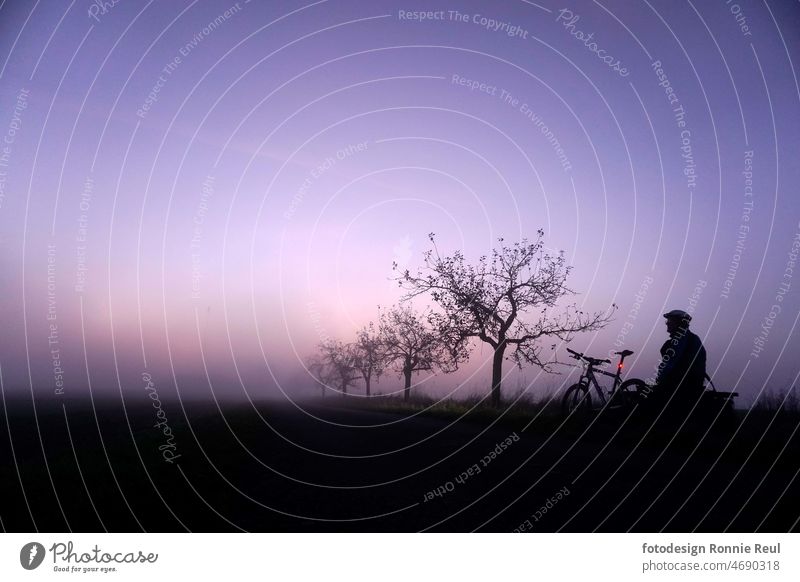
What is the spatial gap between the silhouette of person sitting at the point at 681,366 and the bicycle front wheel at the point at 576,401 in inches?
110

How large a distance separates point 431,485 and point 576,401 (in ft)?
24.3

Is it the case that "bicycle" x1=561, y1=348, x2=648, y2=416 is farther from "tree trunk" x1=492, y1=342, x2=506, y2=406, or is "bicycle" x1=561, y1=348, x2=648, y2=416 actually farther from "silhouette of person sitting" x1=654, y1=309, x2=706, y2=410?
"tree trunk" x1=492, y1=342, x2=506, y2=406

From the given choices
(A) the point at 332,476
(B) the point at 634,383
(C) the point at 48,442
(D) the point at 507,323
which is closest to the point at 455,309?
(D) the point at 507,323

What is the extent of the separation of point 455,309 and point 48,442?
1589 cm

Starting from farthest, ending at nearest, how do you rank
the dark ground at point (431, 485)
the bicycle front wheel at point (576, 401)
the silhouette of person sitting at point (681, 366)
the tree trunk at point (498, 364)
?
1. the tree trunk at point (498, 364)
2. the bicycle front wheel at point (576, 401)
3. the silhouette of person sitting at point (681, 366)
4. the dark ground at point (431, 485)

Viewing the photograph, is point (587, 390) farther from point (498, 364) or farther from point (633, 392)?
point (498, 364)

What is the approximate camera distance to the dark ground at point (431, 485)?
5566 millimetres

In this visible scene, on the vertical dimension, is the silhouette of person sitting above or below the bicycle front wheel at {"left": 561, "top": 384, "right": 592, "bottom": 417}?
above

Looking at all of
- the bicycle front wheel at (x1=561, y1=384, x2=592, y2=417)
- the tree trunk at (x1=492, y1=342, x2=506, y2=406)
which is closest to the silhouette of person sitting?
the bicycle front wheel at (x1=561, y1=384, x2=592, y2=417)

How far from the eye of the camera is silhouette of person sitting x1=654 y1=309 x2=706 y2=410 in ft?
33.0

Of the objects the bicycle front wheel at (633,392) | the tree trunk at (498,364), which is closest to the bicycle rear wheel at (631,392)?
the bicycle front wheel at (633,392)

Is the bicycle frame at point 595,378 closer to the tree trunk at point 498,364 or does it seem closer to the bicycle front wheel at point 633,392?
the bicycle front wheel at point 633,392

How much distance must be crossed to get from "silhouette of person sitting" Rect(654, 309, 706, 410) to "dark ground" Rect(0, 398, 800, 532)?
577 mm
